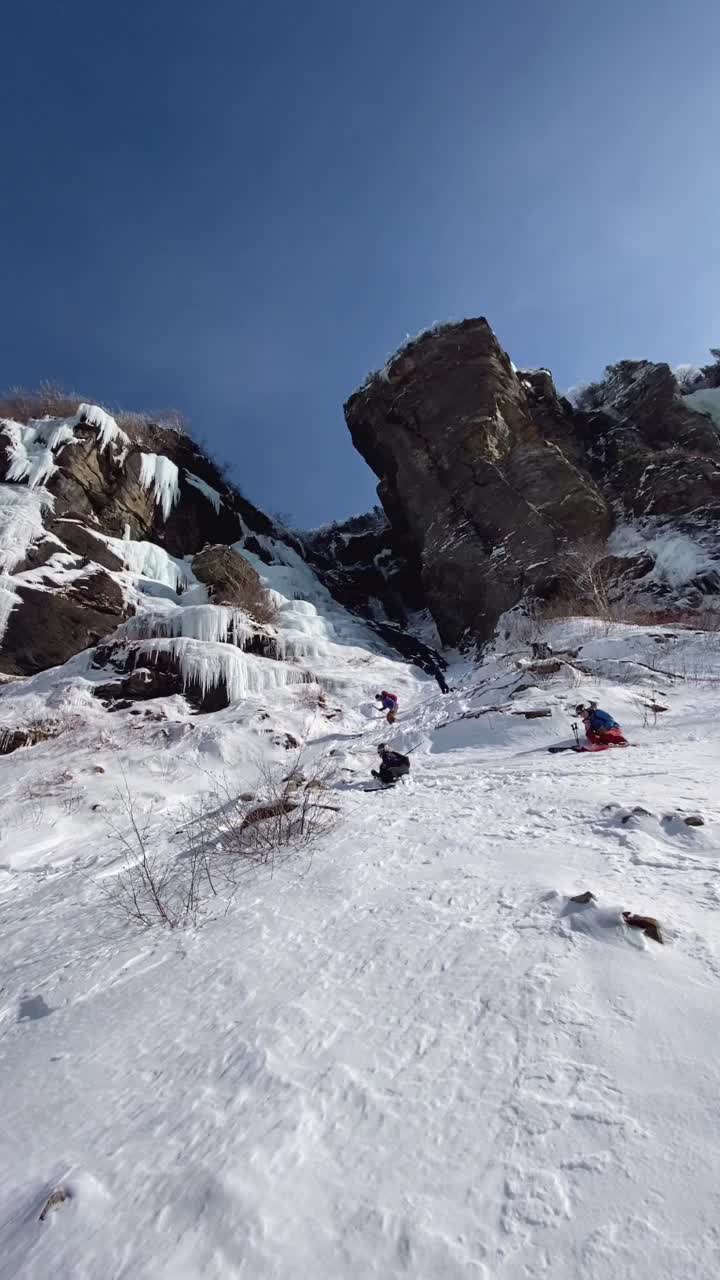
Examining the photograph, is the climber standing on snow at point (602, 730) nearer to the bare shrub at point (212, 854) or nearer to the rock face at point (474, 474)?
the bare shrub at point (212, 854)

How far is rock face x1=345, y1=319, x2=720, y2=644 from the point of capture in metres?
21.1

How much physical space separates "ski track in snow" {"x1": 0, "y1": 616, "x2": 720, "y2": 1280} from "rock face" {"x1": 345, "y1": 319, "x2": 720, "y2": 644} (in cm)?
1879

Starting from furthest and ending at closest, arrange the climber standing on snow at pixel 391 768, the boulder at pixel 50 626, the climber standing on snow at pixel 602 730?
1. the boulder at pixel 50 626
2. the climber standing on snow at pixel 602 730
3. the climber standing on snow at pixel 391 768

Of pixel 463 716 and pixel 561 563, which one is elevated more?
pixel 561 563

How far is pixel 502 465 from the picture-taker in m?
23.4

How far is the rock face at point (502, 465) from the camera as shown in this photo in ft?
69.4

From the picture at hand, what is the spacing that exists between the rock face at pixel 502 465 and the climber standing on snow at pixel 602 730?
46.7 feet

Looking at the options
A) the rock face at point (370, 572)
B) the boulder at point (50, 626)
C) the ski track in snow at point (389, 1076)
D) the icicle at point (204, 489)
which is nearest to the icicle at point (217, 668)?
the boulder at point (50, 626)

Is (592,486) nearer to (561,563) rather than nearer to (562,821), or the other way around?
(561,563)

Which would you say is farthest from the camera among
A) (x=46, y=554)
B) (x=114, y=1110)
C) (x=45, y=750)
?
(x=46, y=554)

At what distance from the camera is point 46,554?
1585cm

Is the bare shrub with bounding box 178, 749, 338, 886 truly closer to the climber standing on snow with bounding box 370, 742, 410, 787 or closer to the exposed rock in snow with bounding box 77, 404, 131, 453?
the climber standing on snow with bounding box 370, 742, 410, 787

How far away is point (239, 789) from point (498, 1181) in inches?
296

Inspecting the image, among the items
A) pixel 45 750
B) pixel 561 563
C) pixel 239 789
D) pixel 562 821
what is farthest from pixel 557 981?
pixel 561 563
